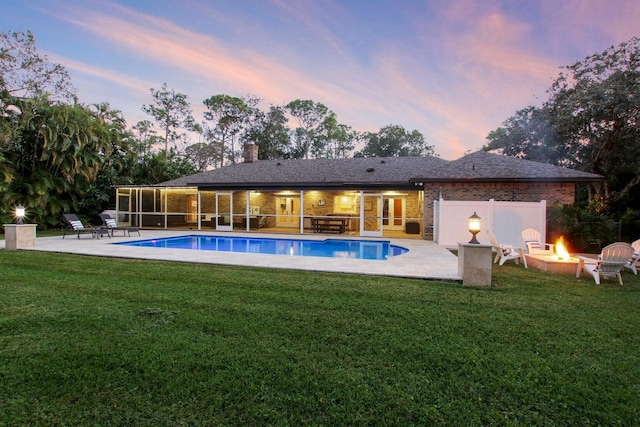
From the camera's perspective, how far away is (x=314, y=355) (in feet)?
10.4

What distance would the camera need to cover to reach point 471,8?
1050 centimetres

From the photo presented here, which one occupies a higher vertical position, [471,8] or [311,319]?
[471,8]

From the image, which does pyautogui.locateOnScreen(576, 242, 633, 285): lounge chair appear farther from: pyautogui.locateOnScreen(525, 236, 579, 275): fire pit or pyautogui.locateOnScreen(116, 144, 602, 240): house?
pyautogui.locateOnScreen(116, 144, 602, 240): house


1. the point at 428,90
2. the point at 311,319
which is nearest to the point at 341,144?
the point at 428,90

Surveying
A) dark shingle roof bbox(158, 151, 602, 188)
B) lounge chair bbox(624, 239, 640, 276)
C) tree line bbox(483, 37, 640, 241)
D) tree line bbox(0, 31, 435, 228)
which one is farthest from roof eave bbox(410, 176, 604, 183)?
tree line bbox(0, 31, 435, 228)

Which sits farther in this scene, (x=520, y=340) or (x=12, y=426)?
(x=520, y=340)

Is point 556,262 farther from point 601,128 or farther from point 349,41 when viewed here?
point 601,128

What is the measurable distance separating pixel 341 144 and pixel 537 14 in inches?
1066

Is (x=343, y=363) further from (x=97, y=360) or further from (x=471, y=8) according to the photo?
(x=471, y=8)

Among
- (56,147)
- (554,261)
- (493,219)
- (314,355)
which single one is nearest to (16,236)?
(56,147)

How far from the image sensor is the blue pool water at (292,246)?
1077cm

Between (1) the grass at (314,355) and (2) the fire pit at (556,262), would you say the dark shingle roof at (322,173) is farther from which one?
(1) the grass at (314,355)

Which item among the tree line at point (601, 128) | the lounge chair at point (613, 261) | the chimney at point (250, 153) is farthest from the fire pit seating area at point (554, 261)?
the chimney at point (250, 153)

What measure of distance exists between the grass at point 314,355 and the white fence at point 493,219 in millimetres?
6118
